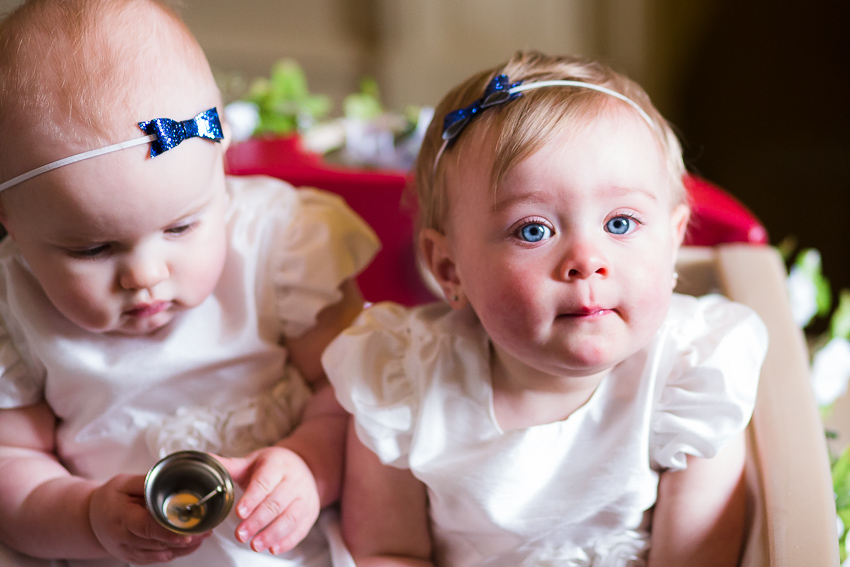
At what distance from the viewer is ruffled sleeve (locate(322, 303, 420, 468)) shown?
0.75 metres

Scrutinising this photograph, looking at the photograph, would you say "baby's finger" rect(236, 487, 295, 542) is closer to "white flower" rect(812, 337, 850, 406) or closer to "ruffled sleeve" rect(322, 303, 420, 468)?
"ruffled sleeve" rect(322, 303, 420, 468)

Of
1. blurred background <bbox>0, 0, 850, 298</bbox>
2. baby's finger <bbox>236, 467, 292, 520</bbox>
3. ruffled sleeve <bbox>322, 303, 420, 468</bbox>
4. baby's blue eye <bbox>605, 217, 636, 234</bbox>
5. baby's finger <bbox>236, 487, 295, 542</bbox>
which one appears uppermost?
baby's blue eye <bbox>605, 217, 636, 234</bbox>

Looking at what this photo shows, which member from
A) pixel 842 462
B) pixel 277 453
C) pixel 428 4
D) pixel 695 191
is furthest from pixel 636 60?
pixel 277 453

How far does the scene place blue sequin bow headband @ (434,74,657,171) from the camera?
2.29ft

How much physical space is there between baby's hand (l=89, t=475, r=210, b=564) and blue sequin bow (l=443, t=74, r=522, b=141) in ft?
1.38

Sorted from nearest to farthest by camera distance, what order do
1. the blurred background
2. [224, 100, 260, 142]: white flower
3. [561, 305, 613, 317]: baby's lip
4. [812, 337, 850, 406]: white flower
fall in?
[561, 305, 613, 317]: baby's lip, [812, 337, 850, 406]: white flower, [224, 100, 260, 142]: white flower, the blurred background

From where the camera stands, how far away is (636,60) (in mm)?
2756

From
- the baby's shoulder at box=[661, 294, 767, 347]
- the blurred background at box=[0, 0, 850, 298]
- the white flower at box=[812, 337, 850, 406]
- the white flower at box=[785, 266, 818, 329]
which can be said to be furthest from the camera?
the blurred background at box=[0, 0, 850, 298]

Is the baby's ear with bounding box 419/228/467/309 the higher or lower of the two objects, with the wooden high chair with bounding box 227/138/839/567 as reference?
higher

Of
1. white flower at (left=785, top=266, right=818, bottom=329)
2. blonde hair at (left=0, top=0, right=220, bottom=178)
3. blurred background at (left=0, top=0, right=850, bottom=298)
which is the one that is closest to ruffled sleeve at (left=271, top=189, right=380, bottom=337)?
blonde hair at (left=0, top=0, right=220, bottom=178)

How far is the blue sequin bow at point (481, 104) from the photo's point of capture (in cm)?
70

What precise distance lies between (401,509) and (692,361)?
1.02 feet

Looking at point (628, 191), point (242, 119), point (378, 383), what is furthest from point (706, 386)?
point (242, 119)

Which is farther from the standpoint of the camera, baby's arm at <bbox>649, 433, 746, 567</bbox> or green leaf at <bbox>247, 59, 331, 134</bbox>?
green leaf at <bbox>247, 59, 331, 134</bbox>
